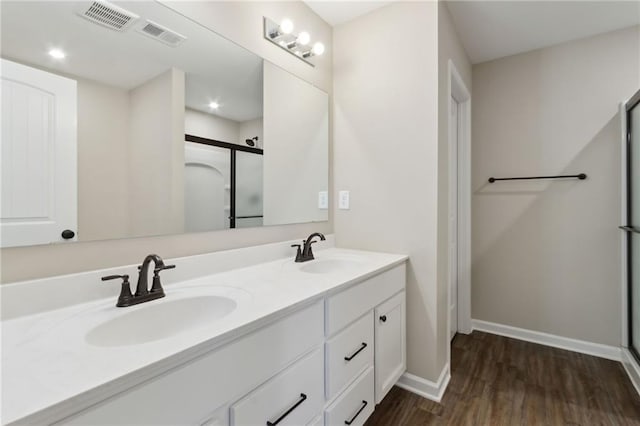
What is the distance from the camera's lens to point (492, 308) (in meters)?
2.55

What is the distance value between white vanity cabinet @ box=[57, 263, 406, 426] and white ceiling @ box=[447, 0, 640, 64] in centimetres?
182

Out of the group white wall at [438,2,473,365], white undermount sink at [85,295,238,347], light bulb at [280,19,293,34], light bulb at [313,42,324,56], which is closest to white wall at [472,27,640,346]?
white wall at [438,2,473,365]

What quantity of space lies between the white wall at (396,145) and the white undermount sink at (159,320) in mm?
1140

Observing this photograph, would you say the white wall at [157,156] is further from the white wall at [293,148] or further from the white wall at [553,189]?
the white wall at [553,189]

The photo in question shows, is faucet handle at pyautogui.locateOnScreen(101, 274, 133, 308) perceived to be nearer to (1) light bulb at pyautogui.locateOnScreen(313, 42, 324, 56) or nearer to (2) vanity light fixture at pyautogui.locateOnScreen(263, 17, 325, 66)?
(2) vanity light fixture at pyautogui.locateOnScreen(263, 17, 325, 66)

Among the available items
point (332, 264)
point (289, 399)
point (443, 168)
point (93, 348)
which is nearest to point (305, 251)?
point (332, 264)

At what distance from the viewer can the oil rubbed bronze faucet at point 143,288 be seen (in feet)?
2.98

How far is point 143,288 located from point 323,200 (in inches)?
49.8

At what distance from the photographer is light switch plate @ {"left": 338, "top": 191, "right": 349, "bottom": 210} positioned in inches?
79.0

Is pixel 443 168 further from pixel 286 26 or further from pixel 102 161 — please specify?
pixel 102 161

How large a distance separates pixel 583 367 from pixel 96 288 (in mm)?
2885

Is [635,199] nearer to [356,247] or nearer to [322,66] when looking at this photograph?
[356,247]

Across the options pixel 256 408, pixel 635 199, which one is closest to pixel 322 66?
pixel 256 408

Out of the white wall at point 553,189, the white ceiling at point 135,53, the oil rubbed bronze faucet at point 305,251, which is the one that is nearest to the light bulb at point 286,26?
the white ceiling at point 135,53
